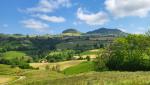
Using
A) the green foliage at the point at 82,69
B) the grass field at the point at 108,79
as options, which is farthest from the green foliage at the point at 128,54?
the grass field at the point at 108,79

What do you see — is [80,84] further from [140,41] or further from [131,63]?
[140,41]

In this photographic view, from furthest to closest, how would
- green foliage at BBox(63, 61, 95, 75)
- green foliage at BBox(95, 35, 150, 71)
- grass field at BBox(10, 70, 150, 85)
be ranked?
green foliage at BBox(63, 61, 95, 75) → green foliage at BBox(95, 35, 150, 71) → grass field at BBox(10, 70, 150, 85)

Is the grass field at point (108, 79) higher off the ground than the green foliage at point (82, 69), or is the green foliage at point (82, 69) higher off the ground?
the grass field at point (108, 79)

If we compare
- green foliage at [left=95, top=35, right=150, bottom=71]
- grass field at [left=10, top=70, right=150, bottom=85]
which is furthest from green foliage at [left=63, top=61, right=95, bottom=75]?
grass field at [left=10, top=70, right=150, bottom=85]

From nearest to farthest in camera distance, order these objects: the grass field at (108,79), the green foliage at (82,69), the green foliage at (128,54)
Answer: the grass field at (108,79), the green foliage at (128,54), the green foliage at (82,69)

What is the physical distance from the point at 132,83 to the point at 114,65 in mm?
79186

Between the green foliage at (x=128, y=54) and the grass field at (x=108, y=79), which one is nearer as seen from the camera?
the grass field at (x=108, y=79)

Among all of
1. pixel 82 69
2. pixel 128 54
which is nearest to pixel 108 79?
pixel 128 54

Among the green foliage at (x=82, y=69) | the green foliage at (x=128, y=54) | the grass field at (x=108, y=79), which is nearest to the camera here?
the grass field at (x=108, y=79)

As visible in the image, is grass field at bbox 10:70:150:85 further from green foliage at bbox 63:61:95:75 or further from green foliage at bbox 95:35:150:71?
green foliage at bbox 63:61:95:75

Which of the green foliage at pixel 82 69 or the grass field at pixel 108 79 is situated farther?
the green foliage at pixel 82 69

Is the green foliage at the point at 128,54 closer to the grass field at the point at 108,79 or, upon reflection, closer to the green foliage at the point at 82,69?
the green foliage at the point at 82,69

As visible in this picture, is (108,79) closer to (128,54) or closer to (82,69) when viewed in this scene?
(128,54)

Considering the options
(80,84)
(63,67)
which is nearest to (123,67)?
(80,84)
